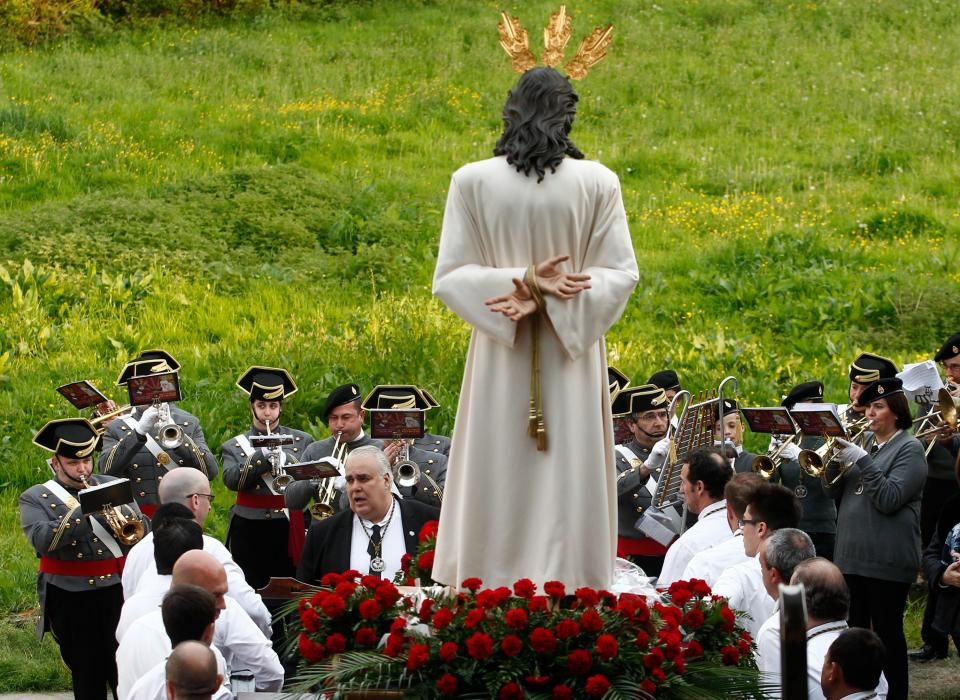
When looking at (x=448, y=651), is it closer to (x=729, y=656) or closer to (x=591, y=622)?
(x=591, y=622)

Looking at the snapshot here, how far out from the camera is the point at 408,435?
9.69m

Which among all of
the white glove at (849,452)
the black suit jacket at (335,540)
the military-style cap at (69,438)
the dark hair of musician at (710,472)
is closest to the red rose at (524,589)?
the black suit jacket at (335,540)

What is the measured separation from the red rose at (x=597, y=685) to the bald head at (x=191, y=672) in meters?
1.37

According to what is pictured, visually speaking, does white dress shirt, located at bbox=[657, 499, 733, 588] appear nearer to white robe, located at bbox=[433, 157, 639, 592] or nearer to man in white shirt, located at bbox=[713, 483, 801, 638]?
man in white shirt, located at bbox=[713, 483, 801, 638]

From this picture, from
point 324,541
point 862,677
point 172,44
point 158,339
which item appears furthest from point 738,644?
point 172,44

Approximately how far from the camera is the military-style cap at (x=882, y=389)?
8812 mm

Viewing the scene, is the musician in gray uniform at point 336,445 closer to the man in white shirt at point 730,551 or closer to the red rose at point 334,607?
the man in white shirt at point 730,551

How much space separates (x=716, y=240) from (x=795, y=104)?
6.17 metres

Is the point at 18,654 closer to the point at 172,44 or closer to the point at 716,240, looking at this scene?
the point at 716,240

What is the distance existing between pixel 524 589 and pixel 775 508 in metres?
2.29

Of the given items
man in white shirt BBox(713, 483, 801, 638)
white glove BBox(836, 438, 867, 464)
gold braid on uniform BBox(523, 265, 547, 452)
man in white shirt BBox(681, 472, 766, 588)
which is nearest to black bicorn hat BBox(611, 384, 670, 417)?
white glove BBox(836, 438, 867, 464)

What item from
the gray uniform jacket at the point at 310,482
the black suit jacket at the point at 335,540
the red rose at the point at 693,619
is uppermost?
the red rose at the point at 693,619

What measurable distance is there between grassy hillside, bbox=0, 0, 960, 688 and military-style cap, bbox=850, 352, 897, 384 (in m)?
3.99

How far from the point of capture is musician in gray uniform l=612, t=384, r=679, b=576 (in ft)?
31.0
